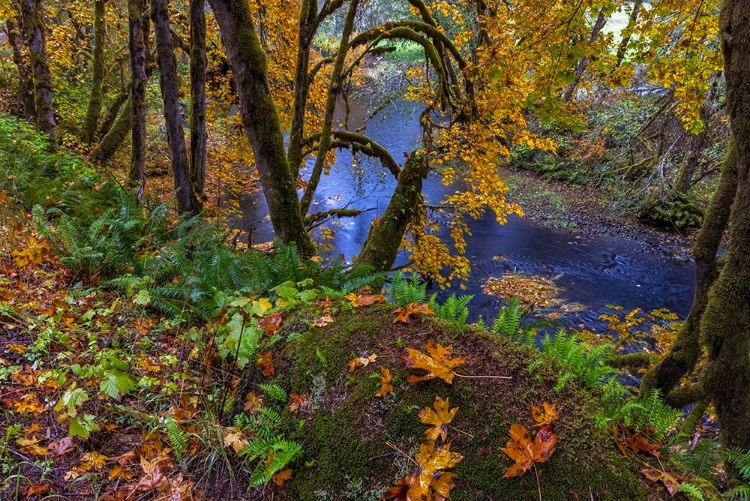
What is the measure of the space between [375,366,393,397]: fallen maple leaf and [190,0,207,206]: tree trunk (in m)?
5.50

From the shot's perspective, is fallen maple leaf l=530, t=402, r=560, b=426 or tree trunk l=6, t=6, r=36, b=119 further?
tree trunk l=6, t=6, r=36, b=119

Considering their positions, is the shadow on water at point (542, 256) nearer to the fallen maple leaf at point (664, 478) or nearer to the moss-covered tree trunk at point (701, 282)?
the moss-covered tree trunk at point (701, 282)

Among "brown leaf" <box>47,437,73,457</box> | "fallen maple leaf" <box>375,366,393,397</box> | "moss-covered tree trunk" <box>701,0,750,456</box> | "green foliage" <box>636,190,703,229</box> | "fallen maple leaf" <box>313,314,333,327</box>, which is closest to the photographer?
"fallen maple leaf" <box>375,366,393,397</box>

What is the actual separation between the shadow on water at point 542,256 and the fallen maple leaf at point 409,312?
8480mm

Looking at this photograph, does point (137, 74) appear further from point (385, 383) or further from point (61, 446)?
point (385, 383)

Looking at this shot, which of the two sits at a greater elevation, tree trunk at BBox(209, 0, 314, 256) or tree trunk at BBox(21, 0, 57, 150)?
tree trunk at BBox(21, 0, 57, 150)

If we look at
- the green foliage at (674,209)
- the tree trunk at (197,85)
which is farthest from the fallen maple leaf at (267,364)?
the green foliage at (674,209)

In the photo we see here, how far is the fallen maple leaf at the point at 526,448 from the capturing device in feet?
5.02

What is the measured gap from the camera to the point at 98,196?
5559 mm

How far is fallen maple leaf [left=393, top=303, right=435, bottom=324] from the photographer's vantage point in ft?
7.29

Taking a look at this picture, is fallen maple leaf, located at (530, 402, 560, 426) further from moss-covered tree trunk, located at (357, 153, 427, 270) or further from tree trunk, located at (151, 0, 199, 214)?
tree trunk, located at (151, 0, 199, 214)

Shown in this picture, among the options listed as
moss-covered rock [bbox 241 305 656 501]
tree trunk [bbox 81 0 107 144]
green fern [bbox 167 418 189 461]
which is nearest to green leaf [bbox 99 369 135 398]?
green fern [bbox 167 418 189 461]

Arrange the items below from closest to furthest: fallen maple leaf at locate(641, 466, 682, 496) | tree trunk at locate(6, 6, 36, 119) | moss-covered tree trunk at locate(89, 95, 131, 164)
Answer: fallen maple leaf at locate(641, 466, 682, 496) → tree trunk at locate(6, 6, 36, 119) → moss-covered tree trunk at locate(89, 95, 131, 164)

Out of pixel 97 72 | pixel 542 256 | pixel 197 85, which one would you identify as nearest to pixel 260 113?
pixel 197 85
